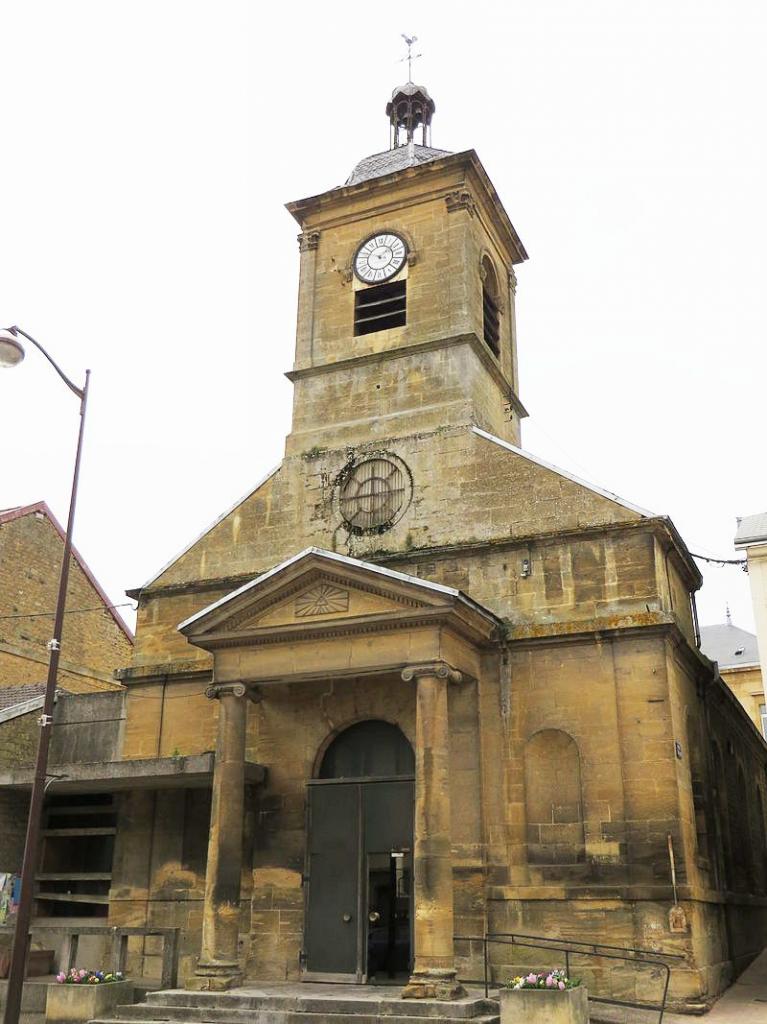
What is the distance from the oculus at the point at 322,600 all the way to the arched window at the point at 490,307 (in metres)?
8.41

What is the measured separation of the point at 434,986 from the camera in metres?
14.1

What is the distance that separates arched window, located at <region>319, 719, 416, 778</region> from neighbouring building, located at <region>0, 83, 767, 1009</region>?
5 cm

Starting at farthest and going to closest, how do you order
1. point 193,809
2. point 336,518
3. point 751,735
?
point 751,735 < point 336,518 < point 193,809

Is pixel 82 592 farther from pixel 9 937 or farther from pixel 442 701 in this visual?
pixel 442 701

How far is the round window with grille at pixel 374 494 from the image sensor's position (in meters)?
20.0

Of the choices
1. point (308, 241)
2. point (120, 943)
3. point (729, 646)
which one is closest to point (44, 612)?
point (308, 241)

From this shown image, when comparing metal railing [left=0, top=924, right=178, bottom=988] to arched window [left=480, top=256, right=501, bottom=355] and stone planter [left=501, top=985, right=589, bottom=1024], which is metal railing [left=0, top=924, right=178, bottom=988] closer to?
stone planter [left=501, top=985, right=589, bottom=1024]

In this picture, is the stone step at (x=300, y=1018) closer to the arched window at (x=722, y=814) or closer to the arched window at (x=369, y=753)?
the arched window at (x=369, y=753)

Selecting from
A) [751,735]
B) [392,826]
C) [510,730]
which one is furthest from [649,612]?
[751,735]

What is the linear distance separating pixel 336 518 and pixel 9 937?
9.36m

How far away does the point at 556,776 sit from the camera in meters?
16.8

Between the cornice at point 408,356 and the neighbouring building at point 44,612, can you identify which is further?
the neighbouring building at point 44,612

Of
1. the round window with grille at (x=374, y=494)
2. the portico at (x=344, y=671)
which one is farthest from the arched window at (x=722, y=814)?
the round window with grille at (x=374, y=494)

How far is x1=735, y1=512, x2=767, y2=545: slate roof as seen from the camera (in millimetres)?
17766
